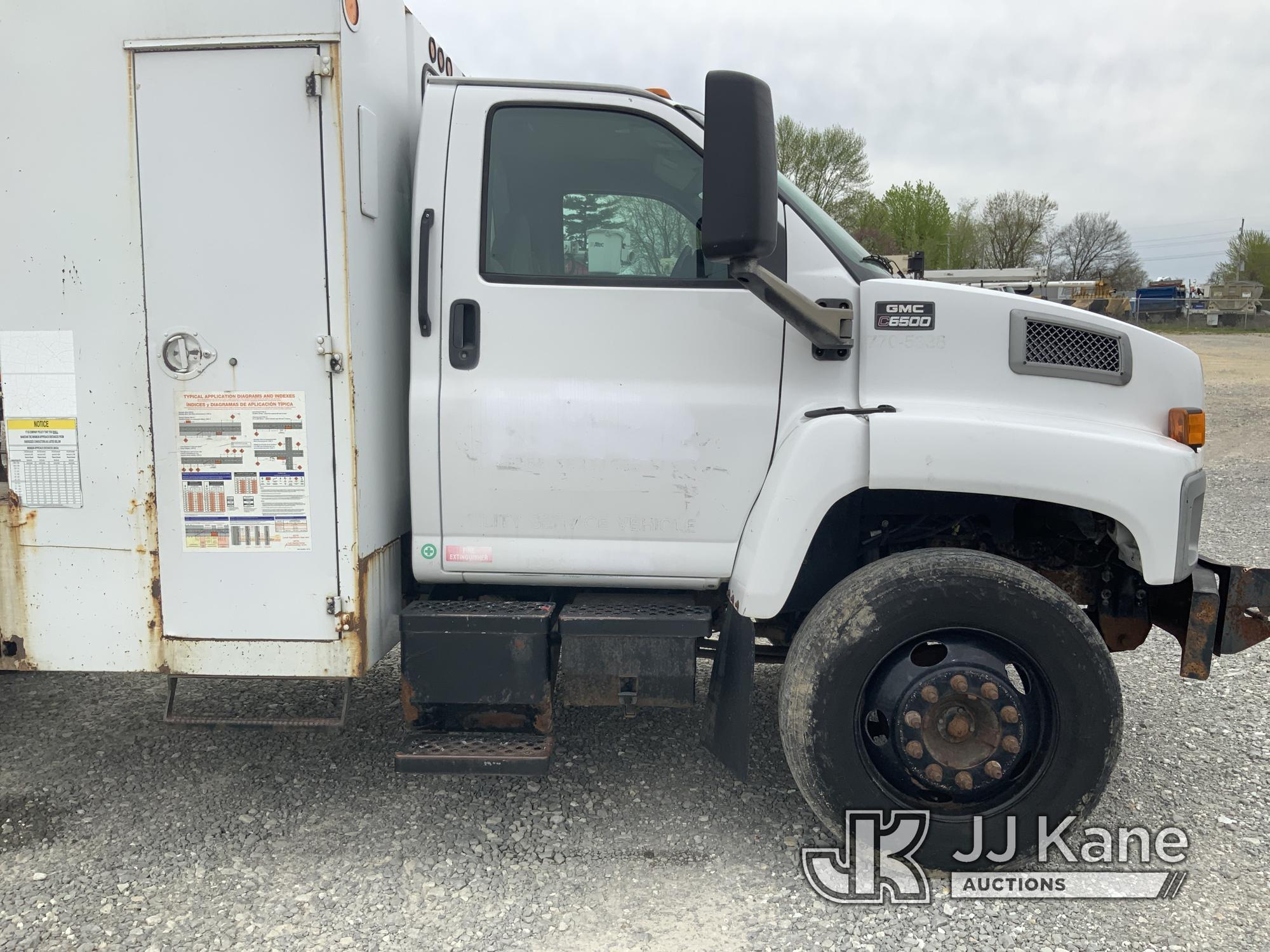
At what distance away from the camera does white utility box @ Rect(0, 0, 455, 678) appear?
2.92 metres

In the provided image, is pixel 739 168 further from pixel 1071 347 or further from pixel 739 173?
pixel 1071 347

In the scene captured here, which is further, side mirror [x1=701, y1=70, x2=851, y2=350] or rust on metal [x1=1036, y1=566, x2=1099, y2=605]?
rust on metal [x1=1036, y1=566, x2=1099, y2=605]

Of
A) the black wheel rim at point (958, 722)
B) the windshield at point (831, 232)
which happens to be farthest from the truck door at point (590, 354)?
the black wheel rim at point (958, 722)

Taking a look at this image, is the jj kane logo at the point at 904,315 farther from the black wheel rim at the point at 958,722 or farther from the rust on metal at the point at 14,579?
the rust on metal at the point at 14,579

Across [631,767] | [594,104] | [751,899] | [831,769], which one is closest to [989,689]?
[831,769]

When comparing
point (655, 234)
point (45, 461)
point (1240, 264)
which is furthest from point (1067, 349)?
point (1240, 264)

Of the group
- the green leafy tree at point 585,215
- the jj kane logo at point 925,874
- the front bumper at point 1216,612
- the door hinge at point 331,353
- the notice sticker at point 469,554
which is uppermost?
the green leafy tree at point 585,215

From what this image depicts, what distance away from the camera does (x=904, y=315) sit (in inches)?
122

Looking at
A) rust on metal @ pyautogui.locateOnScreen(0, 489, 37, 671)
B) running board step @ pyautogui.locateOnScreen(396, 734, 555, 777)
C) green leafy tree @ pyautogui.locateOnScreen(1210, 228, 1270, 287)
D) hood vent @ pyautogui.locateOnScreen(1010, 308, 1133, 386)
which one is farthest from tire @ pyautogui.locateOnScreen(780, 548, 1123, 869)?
green leafy tree @ pyautogui.locateOnScreen(1210, 228, 1270, 287)

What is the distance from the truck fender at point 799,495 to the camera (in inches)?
117

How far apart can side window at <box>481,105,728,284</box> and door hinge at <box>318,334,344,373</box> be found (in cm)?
54

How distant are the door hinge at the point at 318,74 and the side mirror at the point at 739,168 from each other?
1167mm

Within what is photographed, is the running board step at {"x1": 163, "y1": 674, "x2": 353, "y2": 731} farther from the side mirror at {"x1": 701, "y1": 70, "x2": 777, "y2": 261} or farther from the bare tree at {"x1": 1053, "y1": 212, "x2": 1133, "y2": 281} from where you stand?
the bare tree at {"x1": 1053, "y1": 212, "x2": 1133, "y2": 281}

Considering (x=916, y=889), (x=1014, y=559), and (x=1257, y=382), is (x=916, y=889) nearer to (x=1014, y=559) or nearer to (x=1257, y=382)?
(x=1014, y=559)
